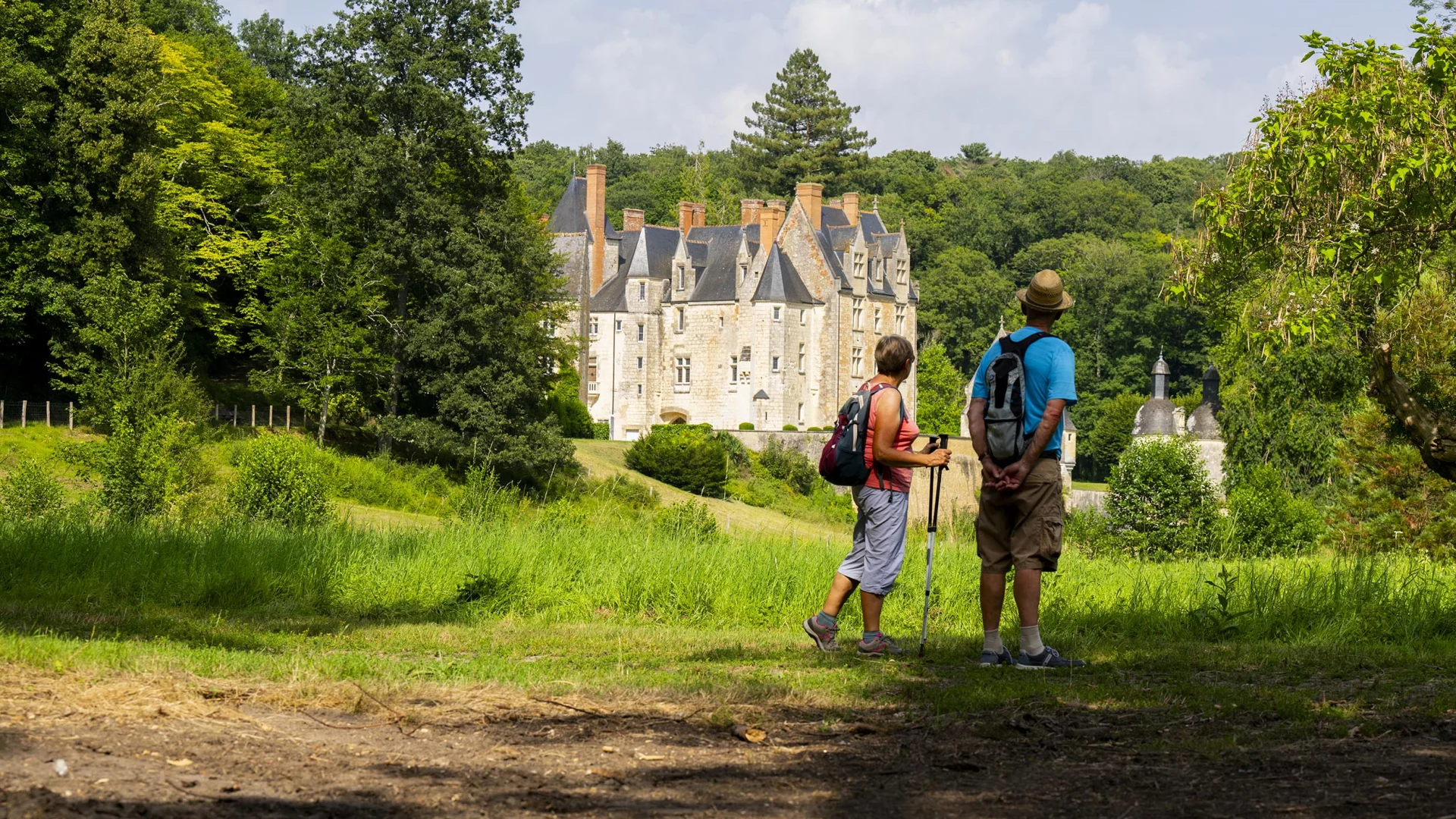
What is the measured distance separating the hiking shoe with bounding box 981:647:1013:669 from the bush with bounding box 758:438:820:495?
5513 centimetres

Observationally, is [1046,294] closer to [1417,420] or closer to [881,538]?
[881,538]

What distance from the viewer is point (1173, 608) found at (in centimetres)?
942

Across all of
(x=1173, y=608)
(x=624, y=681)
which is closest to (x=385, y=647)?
(x=624, y=681)

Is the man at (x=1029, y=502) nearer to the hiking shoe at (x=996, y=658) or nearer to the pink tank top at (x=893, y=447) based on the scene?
the hiking shoe at (x=996, y=658)

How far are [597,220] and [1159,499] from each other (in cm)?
5296

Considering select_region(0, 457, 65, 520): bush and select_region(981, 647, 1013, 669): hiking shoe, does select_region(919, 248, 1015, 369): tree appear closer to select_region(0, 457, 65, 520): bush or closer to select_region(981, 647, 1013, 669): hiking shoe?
select_region(0, 457, 65, 520): bush

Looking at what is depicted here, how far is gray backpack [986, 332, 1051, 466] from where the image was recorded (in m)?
7.25

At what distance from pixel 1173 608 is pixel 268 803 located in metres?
6.81

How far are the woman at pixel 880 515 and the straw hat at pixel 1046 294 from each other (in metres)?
0.70

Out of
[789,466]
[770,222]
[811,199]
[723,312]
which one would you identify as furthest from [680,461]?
[811,199]

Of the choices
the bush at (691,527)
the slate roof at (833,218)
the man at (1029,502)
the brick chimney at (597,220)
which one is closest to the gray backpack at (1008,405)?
the man at (1029,502)

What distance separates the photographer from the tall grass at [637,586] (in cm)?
907

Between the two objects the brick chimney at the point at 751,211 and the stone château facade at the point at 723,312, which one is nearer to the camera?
the stone château facade at the point at 723,312

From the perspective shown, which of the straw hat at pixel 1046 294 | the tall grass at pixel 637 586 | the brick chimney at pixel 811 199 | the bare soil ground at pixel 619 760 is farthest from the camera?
the brick chimney at pixel 811 199
